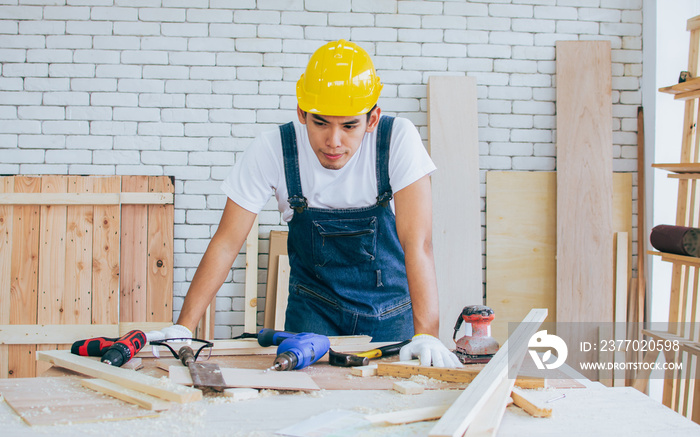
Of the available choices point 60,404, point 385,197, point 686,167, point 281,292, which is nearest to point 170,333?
point 60,404

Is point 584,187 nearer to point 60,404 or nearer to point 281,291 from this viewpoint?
point 281,291

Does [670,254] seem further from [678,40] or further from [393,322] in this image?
[678,40]

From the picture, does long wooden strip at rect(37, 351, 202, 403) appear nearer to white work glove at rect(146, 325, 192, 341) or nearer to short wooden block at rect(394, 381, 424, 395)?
white work glove at rect(146, 325, 192, 341)

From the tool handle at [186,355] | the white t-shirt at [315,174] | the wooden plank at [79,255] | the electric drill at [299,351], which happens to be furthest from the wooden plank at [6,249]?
the electric drill at [299,351]

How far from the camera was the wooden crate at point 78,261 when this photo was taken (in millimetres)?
3533

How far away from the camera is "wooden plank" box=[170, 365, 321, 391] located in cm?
129

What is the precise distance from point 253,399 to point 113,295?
267cm

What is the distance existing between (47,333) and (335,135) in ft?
8.57

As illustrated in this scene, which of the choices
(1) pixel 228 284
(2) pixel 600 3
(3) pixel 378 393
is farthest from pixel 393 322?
(2) pixel 600 3

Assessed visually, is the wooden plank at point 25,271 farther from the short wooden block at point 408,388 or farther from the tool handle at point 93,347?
the short wooden block at point 408,388

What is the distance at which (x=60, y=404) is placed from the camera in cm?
117

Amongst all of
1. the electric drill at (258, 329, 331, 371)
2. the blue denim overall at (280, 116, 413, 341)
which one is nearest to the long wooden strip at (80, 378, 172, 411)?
the electric drill at (258, 329, 331, 371)

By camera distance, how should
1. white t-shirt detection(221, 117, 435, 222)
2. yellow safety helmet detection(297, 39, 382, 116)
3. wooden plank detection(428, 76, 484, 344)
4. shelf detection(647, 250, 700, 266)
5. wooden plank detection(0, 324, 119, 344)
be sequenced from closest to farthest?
yellow safety helmet detection(297, 39, 382, 116)
white t-shirt detection(221, 117, 435, 222)
shelf detection(647, 250, 700, 266)
wooden plank detection(0, 324, 119, 344)
wooden plank detection(428, 76, 484, 344)

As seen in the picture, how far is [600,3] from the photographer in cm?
400
